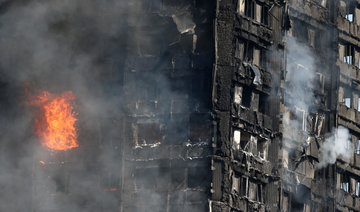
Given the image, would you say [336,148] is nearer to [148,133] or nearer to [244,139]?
[244,139]

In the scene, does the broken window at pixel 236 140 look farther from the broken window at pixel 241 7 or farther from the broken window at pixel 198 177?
the broken window at pixel 241 7

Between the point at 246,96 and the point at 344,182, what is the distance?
11374 mm

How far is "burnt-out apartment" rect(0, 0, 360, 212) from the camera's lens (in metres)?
78.9

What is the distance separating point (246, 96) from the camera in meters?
81.0

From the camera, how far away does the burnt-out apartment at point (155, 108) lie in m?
78.9

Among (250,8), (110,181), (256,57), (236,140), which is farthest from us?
(250,8)

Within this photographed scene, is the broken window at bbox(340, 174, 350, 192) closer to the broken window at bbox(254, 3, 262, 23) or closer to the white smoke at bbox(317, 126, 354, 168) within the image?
the white smoke at bbox(317, 126, 354, 168)

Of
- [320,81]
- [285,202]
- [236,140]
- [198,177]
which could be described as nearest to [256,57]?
[236,140]

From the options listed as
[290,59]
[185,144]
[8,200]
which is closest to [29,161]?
[8,200]

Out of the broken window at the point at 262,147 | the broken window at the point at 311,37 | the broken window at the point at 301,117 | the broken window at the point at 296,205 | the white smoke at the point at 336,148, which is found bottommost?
the broken window at the point at 296,205

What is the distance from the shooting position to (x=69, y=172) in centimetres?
8081

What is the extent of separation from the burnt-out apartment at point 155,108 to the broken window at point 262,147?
6 cm

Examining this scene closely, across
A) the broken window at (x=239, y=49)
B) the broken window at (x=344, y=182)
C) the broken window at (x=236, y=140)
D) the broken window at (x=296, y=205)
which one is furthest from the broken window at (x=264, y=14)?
the broken window at (x=344, y=182)

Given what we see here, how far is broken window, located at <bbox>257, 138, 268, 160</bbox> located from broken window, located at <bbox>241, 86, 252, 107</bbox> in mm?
2344
